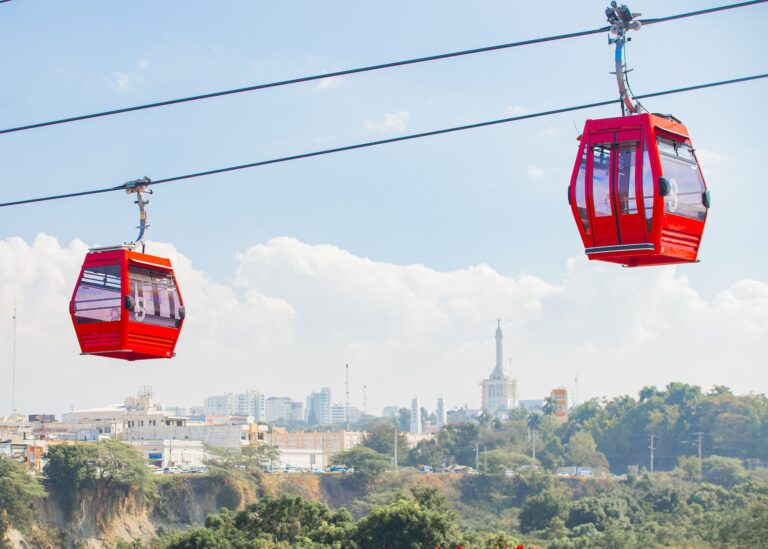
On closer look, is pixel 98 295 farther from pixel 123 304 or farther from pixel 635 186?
pixel 635 186

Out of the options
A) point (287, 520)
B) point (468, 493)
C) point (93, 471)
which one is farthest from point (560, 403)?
point (287, 520)

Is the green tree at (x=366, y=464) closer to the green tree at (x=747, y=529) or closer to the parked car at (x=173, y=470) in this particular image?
the parked car at (x=173, y=470)

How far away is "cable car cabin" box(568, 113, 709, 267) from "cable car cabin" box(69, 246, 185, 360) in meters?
6.01

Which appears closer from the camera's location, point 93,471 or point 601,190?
point 601,190

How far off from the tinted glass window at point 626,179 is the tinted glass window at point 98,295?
6.65 m

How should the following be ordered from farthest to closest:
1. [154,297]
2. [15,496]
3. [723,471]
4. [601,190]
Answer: [723,471] < [15,496] < [154,297] < [601,190]

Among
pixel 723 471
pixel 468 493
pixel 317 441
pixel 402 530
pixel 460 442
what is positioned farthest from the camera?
pixel 317 441

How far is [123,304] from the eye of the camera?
15430 millimetres

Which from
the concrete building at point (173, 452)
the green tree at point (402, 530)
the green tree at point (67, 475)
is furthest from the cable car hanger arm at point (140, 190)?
the concrete building at point (173, 452)

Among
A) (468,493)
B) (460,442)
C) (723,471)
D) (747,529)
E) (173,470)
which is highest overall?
(460,442)

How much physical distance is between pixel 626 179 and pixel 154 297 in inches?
263

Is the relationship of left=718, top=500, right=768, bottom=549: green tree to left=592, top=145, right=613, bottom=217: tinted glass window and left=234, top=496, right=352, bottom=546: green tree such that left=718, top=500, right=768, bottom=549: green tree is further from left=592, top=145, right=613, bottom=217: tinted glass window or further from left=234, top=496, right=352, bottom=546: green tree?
left=592, top=145, right=613, bottom=217: tinted glass window

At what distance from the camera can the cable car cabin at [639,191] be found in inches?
469

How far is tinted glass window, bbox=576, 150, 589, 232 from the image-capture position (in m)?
12.3
